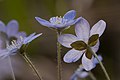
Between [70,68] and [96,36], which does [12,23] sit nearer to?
[96,36]

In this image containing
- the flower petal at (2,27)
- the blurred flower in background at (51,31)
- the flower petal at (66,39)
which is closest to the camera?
the flower petal at (66,39)

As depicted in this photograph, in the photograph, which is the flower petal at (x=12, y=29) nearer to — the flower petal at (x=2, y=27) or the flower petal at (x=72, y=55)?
the flower petal at (x=2, y=27)

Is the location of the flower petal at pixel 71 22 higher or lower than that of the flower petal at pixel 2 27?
lower

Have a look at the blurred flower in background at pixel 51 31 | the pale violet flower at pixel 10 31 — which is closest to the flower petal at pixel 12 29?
the pale violet flower at pixel 10 31

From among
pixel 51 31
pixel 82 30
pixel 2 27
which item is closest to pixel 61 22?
pixel 82 30

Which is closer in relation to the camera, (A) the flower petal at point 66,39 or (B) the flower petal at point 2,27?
(A) the flower petal at point 66,39

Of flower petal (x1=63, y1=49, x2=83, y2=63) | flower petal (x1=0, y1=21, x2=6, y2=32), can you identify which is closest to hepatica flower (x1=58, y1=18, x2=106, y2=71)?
flower petal (x1=63, y1=49, x2=83, y2=63)

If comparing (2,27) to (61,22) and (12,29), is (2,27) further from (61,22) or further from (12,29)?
(61,22)
